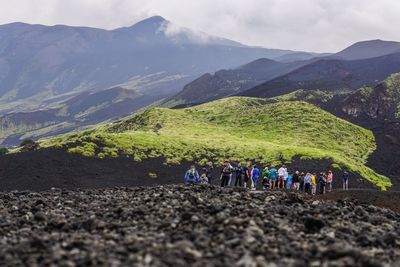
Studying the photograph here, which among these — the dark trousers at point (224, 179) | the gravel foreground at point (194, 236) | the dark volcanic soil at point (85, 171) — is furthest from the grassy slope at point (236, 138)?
the gravel foreground at point (194, 236)

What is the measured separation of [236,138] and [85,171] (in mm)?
43427

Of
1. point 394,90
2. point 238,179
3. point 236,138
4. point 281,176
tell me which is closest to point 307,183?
point 281,176

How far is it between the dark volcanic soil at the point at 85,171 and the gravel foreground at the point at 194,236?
95.5 ft

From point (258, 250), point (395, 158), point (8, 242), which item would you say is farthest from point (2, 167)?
point (395, 158)

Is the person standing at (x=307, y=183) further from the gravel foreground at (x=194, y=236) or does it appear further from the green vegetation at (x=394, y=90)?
the green vegetation at (x=394, y=90)

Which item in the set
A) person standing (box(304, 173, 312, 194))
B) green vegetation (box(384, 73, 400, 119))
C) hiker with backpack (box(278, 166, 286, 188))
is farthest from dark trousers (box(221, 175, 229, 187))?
green vegetation (box(384, 73, 400, 119))

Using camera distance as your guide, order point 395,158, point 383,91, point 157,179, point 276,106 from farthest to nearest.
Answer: point 383,91
point 276,106
point 395,158
point 157,179

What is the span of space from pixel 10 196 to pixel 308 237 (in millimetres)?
21549

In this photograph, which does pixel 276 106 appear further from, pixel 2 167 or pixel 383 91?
pixel 2 167

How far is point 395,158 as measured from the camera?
9094 cm

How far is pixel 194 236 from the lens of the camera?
1363 cm

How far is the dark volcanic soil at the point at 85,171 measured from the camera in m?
51.2

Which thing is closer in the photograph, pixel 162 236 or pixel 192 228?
pixel 162 236

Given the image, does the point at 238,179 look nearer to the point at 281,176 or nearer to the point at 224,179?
the point at 224,179
